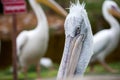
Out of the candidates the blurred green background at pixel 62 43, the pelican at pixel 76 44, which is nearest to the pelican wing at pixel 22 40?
the blurred green background at pixel 62 43

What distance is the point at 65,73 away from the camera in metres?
4.23

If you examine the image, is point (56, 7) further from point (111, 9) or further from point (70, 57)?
point (70, 57)

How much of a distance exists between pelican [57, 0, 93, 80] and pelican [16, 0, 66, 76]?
14.7 ft

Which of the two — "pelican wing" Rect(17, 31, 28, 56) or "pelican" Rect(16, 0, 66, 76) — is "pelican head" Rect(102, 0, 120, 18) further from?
"pelican wing" Rect(17, 31, 28, 56)

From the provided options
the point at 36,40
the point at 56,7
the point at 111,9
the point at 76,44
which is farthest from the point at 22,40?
the point at 76,44

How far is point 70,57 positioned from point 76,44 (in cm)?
15

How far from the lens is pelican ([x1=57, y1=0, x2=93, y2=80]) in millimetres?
4281

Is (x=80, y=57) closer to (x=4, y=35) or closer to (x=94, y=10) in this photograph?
(x=4, y=35)

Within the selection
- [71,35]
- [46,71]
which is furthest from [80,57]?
[46,71]

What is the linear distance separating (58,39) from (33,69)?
4.33 feet

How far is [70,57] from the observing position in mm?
4316

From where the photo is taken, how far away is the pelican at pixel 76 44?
14.0 ft

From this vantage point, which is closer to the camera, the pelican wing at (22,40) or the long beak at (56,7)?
the long beak at (56,7)

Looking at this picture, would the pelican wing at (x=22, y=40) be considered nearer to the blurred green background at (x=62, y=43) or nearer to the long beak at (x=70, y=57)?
the blurred green background at (x=62, y=43)
